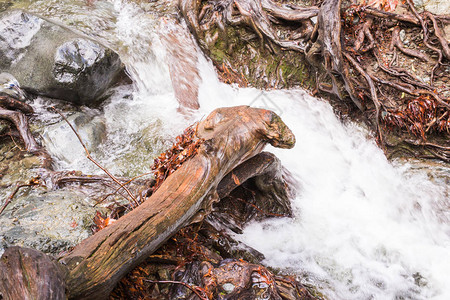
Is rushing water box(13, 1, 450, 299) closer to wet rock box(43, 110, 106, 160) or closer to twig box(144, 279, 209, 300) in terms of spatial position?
wet rock box(43, 110, 106, 160)

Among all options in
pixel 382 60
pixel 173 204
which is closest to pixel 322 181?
pixel 382 60

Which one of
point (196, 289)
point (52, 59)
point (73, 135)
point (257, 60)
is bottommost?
point (196, 289)

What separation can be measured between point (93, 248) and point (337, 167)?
3926mm

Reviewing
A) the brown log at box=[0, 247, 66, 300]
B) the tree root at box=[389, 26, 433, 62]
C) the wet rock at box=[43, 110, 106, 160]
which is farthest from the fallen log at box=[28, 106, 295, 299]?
the tree root at box=[389, 26, 433, 62]

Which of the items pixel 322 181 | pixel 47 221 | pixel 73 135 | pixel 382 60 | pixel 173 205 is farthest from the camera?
pixel 382 60

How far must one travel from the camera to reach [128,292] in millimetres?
2455

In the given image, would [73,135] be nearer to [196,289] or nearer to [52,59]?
[52,59]

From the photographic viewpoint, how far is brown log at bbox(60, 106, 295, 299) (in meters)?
2.08

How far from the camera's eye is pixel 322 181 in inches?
185

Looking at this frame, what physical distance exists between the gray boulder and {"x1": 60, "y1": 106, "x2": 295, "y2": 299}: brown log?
2745 mm

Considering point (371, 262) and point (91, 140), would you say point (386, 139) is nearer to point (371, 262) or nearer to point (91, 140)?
point (371, 262)

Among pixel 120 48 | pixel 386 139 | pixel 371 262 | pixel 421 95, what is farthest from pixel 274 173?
pixel 120 48

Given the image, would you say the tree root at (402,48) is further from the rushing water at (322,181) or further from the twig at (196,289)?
the twig at (196,289)

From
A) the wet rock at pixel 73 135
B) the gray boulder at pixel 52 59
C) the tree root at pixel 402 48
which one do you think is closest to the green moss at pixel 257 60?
the tree root at pixel 402 48
